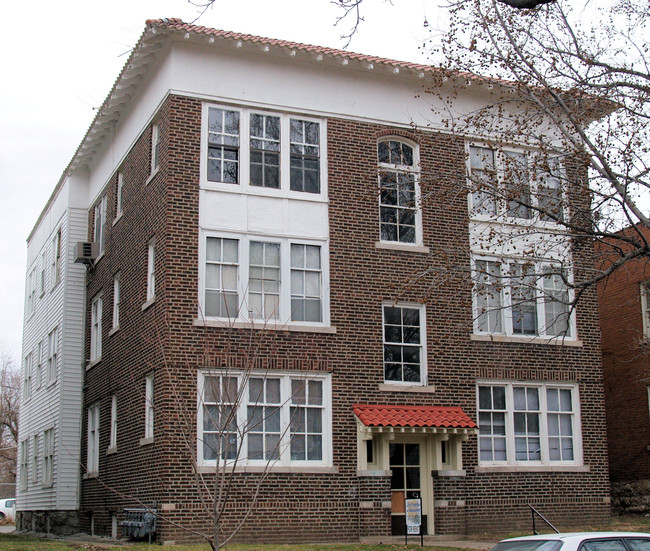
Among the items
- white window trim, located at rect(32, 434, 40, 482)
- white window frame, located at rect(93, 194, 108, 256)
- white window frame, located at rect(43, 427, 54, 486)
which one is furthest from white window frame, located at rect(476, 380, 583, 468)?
white window trim, located at rect(32, 434, 40, 482)

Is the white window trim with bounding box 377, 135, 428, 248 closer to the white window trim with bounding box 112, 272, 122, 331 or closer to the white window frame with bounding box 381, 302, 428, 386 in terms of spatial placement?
the white window frame with bounding box 381, 302, 428, 386

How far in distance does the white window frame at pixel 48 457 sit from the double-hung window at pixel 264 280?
455 inches

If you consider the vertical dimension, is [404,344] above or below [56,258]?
below

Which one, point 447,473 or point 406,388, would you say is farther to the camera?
point 406,388

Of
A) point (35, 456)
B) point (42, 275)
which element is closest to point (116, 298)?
point (35, 456)

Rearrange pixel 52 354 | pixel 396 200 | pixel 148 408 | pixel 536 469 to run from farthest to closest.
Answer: pixel 52 354
pixel 396 200
pixel 536 469
pixel 148 408

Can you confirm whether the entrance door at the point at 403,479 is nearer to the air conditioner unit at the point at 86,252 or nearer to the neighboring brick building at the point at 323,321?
the neighboring brick building at the point at 323,321

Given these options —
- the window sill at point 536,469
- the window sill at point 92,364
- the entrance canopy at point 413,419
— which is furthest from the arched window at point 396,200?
the window sill at point 92,364

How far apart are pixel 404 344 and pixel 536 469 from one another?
4523mm

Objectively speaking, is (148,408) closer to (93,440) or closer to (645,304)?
(93,440)

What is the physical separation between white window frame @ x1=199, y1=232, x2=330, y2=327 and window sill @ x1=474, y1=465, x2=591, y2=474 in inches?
207

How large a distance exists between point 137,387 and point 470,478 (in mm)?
8205

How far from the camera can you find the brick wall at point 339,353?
19.9 metres

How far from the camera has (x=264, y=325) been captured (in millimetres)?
19469
